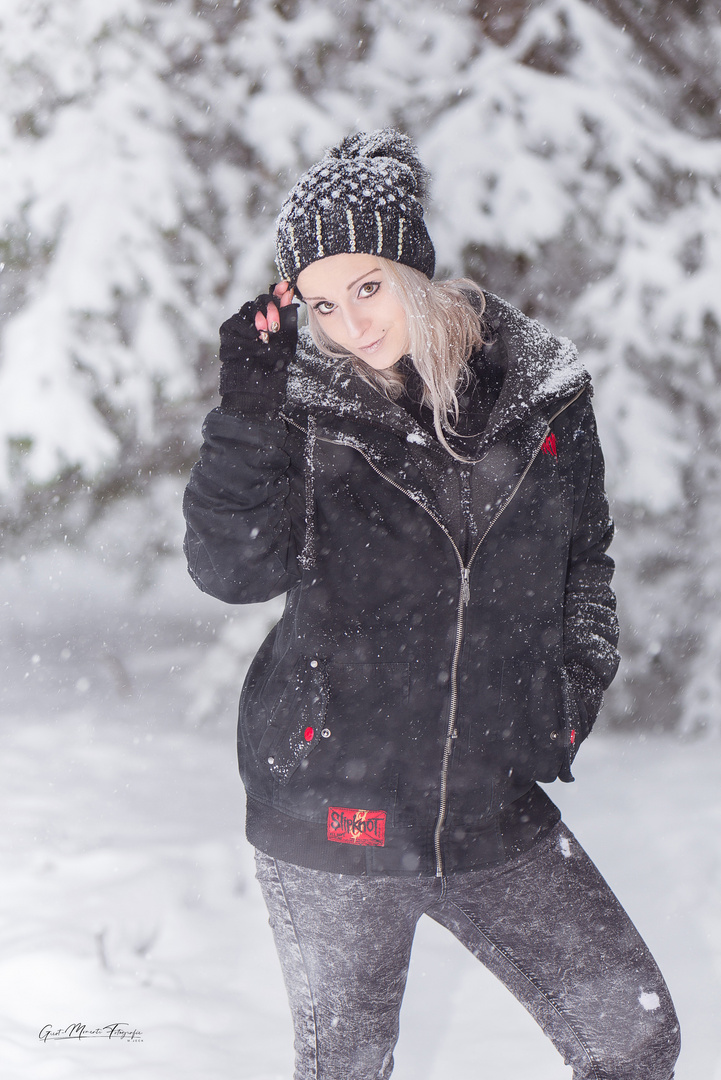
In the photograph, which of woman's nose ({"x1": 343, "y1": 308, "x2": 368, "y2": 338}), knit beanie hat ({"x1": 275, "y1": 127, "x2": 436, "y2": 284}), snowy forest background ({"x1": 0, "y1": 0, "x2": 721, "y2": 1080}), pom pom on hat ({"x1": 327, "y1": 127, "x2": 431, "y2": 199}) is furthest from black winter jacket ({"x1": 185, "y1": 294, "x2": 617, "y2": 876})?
snowy forest background ({"x1": 0, "y1": 0, "x2": 721, "y2": 1080})

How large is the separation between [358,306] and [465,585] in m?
0.75

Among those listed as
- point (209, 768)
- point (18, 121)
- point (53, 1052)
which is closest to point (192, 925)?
point (53, 1052)

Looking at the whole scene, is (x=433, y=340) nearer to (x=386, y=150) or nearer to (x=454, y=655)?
(x=386, y=150)

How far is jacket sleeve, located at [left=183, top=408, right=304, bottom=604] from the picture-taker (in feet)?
5.69

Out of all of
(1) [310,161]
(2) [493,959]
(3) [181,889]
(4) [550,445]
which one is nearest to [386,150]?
(4) [550,445]

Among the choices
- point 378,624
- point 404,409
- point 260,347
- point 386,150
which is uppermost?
point 386,150

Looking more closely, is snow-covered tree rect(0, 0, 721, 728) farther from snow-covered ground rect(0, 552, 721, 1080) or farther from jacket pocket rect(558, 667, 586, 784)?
jacket pocket rect(558, 667, 586, 784)

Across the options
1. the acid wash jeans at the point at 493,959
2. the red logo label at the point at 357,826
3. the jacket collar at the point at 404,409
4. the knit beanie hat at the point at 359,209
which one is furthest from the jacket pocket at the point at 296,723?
the knit beanie hat at the point at 359,209

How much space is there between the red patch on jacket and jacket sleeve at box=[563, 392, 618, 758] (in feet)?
0.23

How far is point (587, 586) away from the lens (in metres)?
2.29

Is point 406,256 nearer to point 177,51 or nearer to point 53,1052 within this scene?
point 53,1052

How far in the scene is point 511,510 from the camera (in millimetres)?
1960

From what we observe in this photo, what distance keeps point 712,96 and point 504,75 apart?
1278 millimetres

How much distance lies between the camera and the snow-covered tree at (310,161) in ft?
15.8
